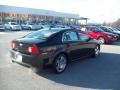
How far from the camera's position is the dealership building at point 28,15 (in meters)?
47.4

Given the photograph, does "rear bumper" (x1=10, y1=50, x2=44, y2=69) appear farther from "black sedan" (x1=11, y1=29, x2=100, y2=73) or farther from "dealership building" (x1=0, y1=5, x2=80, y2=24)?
"dealership building" (x1=0, y1=5, x2=80, y2=24)

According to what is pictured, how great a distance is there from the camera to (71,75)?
6.50 metres

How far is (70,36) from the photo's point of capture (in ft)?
24.2

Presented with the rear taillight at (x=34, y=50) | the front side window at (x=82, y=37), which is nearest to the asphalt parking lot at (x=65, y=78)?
the rear taillight at (x=34, y=50)

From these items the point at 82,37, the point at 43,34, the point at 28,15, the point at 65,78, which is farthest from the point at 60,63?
the point at 28,15

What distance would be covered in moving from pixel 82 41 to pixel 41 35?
74.4 inches

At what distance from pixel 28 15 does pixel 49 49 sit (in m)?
48.9

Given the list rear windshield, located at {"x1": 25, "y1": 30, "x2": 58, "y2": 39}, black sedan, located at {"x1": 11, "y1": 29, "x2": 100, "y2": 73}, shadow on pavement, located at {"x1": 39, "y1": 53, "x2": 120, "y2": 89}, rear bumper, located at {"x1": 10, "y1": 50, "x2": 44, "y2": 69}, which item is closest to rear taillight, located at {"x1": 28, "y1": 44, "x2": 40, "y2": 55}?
black sedan, located at {"x1": 11, "y1": 29, "x2": 100, "y2": 73}

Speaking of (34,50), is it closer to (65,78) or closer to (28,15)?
(65,78)

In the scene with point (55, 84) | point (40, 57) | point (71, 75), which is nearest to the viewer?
point (55, 84)

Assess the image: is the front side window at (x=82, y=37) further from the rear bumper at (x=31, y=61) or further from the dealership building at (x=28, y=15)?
the dealership building at (x=28, y=15)

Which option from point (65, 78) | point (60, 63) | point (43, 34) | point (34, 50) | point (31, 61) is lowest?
point (65, 78)

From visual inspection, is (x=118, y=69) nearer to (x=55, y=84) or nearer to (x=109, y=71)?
(x=109, y=71)

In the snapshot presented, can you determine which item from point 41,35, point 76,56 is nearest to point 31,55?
point 41,35
